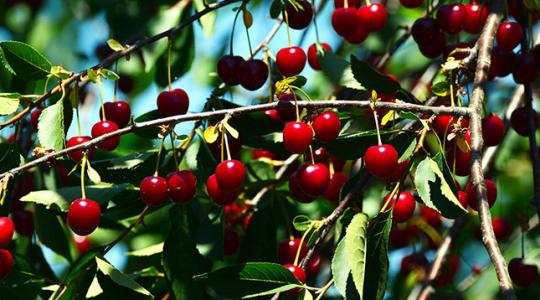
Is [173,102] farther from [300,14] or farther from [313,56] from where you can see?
[313,56]

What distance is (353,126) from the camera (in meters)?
2.60

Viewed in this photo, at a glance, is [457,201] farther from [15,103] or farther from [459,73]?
[15,103]

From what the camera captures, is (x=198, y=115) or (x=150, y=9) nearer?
(x=198, y=115)

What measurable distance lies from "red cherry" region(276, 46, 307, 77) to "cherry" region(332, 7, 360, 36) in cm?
15

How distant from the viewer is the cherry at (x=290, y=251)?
7.37 feet

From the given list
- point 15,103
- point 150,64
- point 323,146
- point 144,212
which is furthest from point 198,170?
point 150,64

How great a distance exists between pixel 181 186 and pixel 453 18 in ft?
2.49

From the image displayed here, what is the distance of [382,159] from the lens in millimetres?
1884

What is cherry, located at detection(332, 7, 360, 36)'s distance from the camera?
7.86ft

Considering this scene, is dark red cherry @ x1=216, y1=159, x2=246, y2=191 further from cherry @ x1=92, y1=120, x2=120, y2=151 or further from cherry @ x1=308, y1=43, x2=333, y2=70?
cherry @ x1=308, y1=43, x2=333, y2=70

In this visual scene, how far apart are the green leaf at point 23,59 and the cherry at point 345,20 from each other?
70 centimetres

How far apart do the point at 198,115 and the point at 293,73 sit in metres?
0.53

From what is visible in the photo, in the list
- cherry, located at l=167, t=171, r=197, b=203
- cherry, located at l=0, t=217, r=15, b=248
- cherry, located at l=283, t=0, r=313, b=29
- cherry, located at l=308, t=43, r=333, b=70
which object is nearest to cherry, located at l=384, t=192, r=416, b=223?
cherry, located at l=167, t=171, r=197, b=203

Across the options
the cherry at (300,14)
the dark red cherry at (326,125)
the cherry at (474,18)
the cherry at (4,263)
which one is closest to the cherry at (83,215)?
the cherry at (4,263)
